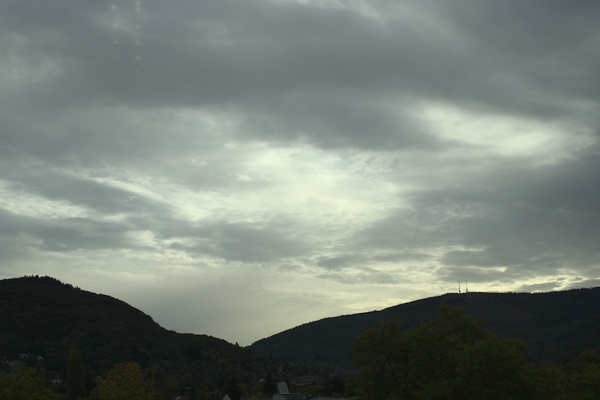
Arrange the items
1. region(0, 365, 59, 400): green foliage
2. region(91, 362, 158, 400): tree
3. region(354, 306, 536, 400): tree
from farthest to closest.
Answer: region(91, 362, 158, 400): tree < region(0, 365, 59, 400): green foliage < region(354, 306, 536, 400): tree

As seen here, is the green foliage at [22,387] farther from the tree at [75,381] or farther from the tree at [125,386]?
the tree at [75,381]

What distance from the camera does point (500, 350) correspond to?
41531mm

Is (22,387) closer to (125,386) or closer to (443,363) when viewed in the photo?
(125,386)

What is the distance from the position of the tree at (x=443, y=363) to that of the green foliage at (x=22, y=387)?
28.1 meters

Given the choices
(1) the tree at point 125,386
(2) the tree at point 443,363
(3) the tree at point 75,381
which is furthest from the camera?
(3) the tree at point 75,381

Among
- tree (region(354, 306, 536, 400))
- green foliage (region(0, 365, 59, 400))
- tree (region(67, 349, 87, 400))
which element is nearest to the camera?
tree (region(354, 306, 536, 400))

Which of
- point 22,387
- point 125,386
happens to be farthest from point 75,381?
point 22,387

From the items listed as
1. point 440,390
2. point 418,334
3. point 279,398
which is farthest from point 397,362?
point 279,398

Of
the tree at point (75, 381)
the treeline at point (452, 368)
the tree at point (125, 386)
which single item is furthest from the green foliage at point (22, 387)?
the tree at point (75, 381)

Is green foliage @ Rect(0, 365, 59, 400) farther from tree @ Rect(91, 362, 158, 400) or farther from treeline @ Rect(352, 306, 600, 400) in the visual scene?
treeline @ Rect(352, 306, 600, 400)

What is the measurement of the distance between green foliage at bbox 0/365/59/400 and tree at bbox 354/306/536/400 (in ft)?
92.1

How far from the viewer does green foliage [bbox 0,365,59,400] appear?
45.8 meters

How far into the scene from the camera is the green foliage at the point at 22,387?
4575 centimetres

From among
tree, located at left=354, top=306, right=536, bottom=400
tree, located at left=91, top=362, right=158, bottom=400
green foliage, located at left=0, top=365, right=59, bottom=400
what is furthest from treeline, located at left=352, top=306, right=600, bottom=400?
green foliage, located at left=0, top=365, right=59, bottom=400
